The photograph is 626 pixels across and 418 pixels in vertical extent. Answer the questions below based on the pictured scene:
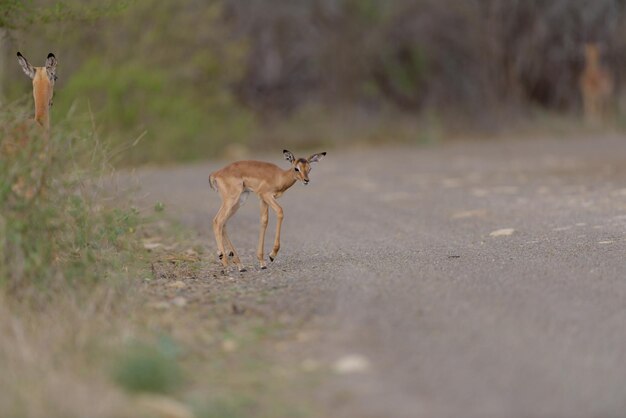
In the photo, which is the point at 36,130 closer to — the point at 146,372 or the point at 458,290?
the point at 458,290

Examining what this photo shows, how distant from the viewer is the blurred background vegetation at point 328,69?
2561 centimetres

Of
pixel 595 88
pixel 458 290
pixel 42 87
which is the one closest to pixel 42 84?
pixel 42 87

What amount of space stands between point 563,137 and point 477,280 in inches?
799

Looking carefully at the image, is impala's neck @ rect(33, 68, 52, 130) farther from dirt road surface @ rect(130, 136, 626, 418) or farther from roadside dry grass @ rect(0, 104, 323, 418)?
dirt road surface @ rect(130, 136, 626, 418)

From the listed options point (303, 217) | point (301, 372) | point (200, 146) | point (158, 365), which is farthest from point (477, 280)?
point (200, 146)

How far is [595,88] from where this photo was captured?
30672mm

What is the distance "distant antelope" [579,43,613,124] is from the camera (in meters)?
30.6

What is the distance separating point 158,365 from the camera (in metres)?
6.20

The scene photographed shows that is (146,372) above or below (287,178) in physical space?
below

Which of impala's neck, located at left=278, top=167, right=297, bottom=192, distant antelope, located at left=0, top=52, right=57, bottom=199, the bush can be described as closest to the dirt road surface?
impala's neck, located at left=278, top=167, right=297, bottom=192

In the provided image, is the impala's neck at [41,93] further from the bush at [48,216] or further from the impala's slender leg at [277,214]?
the impala's slender leg at [277,214]

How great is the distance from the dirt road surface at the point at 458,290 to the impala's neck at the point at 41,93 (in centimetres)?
211

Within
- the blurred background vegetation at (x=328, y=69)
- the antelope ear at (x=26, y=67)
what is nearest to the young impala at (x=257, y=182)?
the antelope ear at (x=26, y=67)

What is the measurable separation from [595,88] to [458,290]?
2343cm
